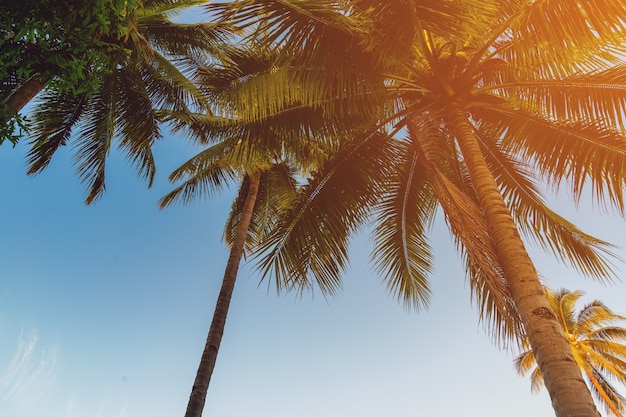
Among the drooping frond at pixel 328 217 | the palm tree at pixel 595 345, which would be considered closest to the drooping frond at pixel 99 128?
the drooping frond at pixel 328 217

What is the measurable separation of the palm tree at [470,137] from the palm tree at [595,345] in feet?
46.4

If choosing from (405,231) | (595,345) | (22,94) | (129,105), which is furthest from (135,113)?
(595,345)

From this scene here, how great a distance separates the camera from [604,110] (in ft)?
18.0

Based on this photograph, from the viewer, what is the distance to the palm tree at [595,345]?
18391mm

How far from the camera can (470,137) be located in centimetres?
576

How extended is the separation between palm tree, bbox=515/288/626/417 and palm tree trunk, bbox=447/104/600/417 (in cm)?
1625

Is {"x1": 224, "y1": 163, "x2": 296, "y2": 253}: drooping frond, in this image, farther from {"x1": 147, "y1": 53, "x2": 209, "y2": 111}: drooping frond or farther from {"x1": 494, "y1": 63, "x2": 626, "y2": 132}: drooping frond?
{"x1": 494, "y1": 63, "x2": 626, "y2": 132}: drooping frond

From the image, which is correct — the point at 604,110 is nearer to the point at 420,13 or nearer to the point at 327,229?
the point at 420,13

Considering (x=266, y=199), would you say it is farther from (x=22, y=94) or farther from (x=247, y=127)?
(x=22, y=94)

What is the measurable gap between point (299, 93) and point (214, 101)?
1304mm

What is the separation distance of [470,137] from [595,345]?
18.9 metres

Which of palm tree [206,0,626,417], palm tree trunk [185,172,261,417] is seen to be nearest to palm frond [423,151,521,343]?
palm tree [206,0,626,417]

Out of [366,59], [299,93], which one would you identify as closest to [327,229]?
[299,93]

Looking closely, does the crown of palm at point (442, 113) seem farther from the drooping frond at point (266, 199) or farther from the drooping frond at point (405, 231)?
the drooping frond at point (266, 199)
